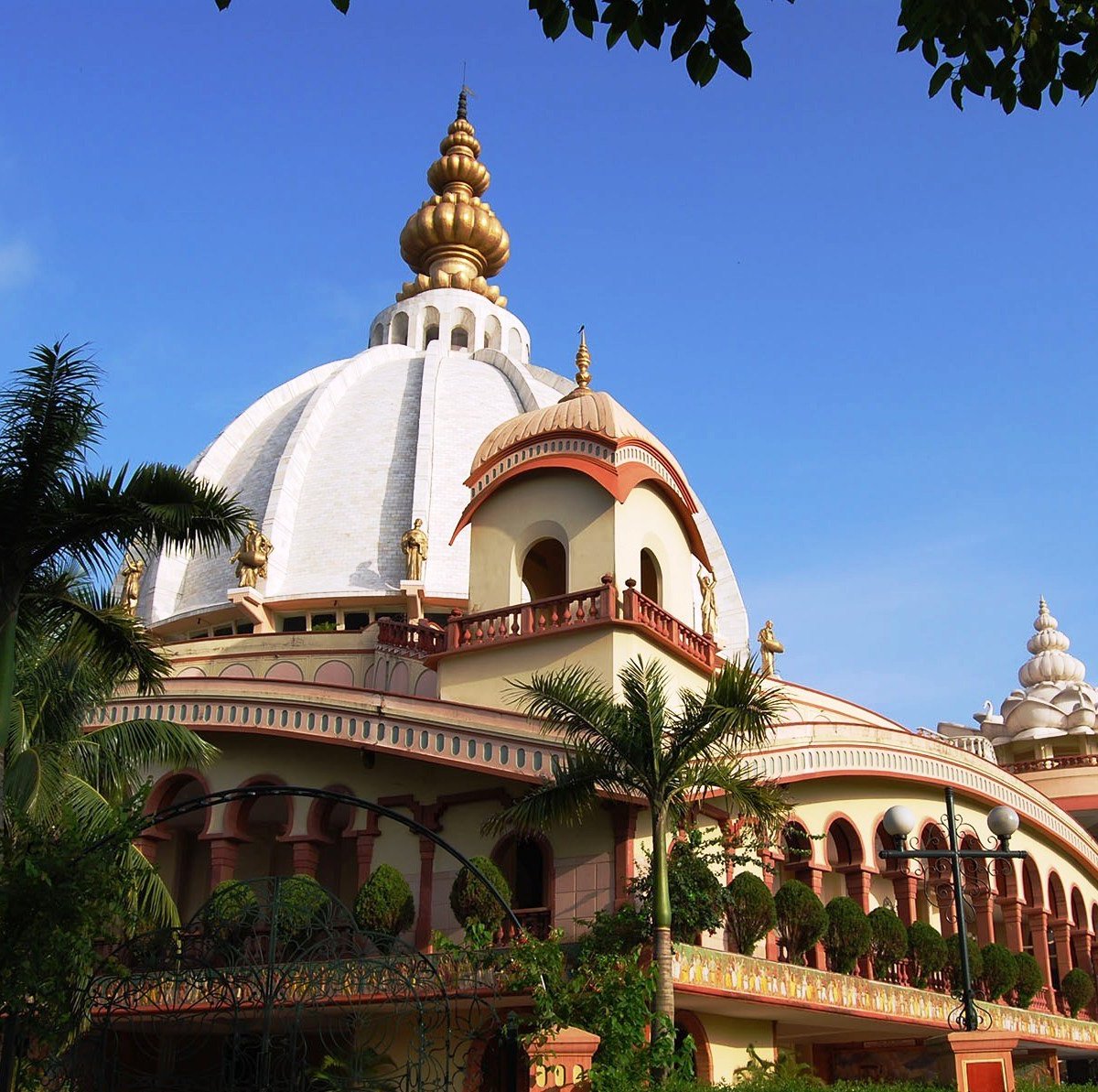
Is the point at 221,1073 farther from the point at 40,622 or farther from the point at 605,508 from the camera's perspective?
the point at 605,508

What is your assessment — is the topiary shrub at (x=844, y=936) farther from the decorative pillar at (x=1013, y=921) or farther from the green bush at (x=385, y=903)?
the decorative pillar at (x=1013, y=921)

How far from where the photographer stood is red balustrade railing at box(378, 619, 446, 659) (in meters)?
28.2

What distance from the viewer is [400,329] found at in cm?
4888

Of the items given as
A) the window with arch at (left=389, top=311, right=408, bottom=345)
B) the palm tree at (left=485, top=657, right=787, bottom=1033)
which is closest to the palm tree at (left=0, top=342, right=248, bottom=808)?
the palm tree at (left=485, top=657, right=787, bottom=1033)

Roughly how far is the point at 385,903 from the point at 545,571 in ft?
26.4

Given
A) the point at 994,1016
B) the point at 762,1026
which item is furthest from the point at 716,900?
the point at 994,1016

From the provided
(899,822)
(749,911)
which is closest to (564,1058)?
(899,822)

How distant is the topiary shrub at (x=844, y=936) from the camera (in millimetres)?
21328

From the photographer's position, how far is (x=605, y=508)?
2345 centimetres

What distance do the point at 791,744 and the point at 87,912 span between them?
12798mm

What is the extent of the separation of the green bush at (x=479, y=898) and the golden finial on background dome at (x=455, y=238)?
34.4m

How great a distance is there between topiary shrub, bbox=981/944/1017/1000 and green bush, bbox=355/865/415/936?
33.1 feet

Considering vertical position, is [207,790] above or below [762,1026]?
above

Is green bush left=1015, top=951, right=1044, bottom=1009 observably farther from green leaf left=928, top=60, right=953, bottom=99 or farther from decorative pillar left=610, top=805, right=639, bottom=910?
green leaf left=928, top=60, right=953, bottom=99
